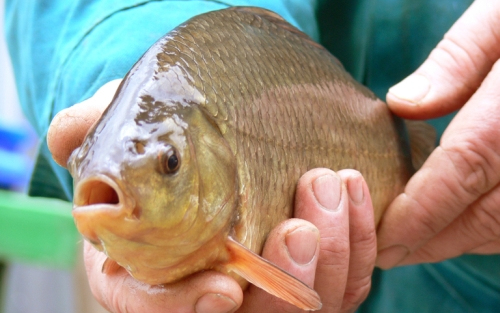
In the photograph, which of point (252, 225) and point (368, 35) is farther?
point (368, 35)

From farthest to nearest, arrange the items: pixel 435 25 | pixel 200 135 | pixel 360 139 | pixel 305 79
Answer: pixel 435 25
pixel 360 139
pixel 305 79
pixel 200 135

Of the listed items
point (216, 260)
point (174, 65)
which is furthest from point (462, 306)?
point (174, 65)

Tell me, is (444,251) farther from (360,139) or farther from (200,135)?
(200,135)

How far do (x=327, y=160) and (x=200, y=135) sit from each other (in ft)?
1.03

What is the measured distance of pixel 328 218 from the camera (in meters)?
0.86

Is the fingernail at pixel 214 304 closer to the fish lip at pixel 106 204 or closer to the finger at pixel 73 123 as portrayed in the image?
the fish lip at pixel 106 204

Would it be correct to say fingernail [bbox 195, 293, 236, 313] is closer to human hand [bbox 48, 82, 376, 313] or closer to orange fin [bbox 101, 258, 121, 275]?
human hand [bbox 48, 82, 376, 313]

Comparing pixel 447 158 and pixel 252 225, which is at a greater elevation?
pixel 252 225

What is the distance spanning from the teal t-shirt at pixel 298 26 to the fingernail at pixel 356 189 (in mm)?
433

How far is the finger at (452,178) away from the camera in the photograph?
3.26 ft

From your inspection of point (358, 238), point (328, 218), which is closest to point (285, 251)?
point (328, 218)

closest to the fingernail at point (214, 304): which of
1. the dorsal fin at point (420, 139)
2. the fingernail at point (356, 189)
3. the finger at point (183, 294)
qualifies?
the finger at point (183, 294)

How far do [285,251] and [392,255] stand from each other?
0.47 meters

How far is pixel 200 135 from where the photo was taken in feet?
2.17
